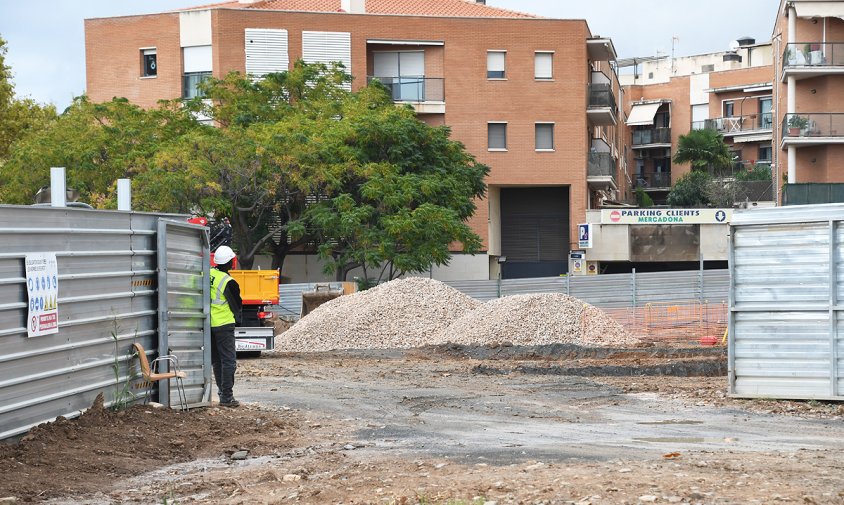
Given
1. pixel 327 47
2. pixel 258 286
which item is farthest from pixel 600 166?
pixel 258 286

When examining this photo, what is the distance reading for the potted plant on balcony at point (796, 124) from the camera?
4603 cm

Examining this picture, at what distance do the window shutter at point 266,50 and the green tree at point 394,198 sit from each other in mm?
4781

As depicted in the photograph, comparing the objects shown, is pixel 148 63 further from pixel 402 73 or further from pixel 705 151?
pixel 705 151

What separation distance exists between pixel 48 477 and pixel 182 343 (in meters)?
4.13

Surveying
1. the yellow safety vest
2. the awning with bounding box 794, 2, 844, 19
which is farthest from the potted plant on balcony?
the yellow safety vest

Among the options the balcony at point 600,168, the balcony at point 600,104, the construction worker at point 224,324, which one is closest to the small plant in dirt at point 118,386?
the construction worker at point 224,324

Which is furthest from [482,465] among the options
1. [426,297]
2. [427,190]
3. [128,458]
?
[427,190]

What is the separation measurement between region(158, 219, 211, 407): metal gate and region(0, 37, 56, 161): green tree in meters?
36.2

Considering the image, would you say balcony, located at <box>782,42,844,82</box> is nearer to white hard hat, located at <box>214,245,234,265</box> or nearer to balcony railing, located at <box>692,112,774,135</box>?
balcony railing, located at <box>692,112,774,135</box>

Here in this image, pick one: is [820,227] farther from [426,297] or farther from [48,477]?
[426,297]

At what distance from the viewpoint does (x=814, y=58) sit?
150 ft

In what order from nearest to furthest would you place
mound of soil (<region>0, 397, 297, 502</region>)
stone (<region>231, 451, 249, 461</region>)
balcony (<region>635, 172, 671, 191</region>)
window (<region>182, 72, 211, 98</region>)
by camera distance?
mound of soil (<region>0, 397, 297, 502</region>) → stone (<region>231, 451, 249, 461</region>) → window (<region>182, 72, 211, 98</region>) → balcony (<region>635, 172, 671, 191</region>)

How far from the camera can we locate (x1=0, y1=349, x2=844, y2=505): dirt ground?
8516 mm

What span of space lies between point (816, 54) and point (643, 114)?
36839 millimetres
